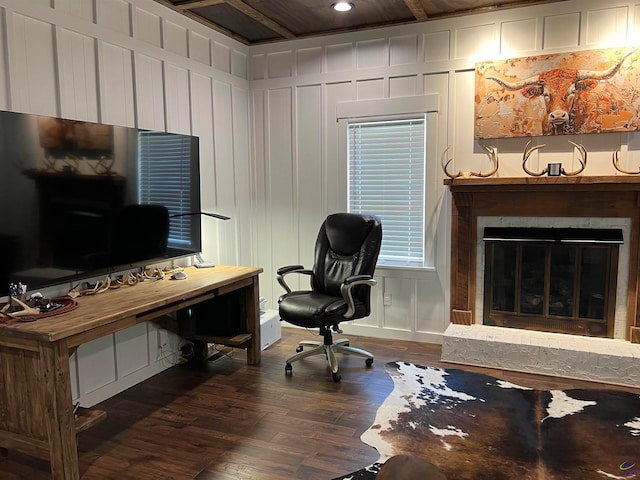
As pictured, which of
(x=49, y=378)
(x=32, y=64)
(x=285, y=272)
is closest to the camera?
(x=49, y=378)

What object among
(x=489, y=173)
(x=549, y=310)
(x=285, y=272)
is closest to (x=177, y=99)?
(x=285, y=272)

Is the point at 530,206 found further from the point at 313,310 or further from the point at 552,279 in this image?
the point at 313,310

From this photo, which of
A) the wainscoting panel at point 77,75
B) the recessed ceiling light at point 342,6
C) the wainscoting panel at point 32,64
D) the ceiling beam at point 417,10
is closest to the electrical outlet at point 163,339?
the wainscoting panel at point 77,75

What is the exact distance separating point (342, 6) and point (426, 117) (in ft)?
3.57

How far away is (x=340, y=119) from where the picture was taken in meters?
4.28

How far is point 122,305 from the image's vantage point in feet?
8.18

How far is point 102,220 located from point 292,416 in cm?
159

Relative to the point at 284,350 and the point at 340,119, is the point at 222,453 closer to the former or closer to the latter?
the point at 284,350

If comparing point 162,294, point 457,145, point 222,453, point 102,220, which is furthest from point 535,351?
point 102,220

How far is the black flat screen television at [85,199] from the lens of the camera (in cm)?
238

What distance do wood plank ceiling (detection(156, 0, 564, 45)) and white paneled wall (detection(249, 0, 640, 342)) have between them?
0.08 m

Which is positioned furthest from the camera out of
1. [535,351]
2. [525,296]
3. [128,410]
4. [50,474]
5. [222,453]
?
[525,296]

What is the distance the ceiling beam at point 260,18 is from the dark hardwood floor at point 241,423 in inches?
104

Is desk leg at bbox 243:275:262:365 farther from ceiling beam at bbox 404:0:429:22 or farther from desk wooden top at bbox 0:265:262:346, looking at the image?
ceiling beam at bbox 404:0:429:22
